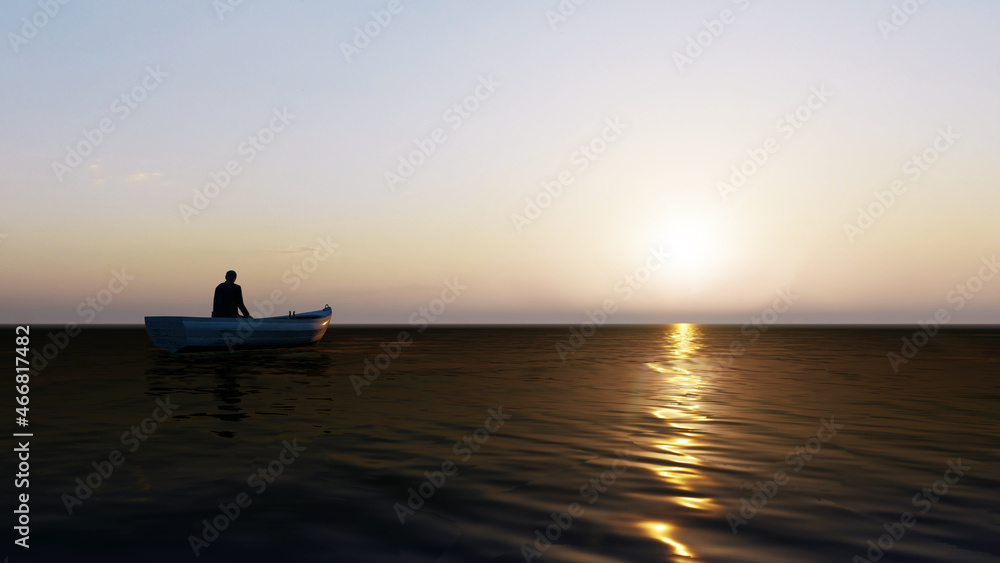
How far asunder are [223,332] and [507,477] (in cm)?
2925

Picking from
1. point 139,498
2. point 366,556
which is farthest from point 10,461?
point 366,556

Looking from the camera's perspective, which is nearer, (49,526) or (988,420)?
(49,526)

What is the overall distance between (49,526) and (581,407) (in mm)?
12600

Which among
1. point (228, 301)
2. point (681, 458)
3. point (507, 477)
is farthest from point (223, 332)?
point (681, 458)

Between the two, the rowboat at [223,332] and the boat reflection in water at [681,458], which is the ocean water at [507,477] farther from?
the rowboat at [223,332]

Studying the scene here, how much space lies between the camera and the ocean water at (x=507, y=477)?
640cm

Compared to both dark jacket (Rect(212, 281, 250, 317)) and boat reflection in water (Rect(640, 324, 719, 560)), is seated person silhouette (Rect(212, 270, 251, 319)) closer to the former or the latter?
dark jacket (Rect(212, 281, 250, 317))

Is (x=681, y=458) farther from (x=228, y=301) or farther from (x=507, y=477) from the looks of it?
(x=228, y=301)

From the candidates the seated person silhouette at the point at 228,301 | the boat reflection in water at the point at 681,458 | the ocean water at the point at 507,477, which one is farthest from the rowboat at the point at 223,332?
the boat reflection in water at the point at 681,458

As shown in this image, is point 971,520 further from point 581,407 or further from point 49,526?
point 581,407

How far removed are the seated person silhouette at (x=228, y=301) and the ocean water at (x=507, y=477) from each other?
13741 mm

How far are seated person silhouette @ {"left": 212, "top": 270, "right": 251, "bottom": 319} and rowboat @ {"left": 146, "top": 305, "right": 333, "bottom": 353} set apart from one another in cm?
46

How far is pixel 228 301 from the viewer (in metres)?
34.2

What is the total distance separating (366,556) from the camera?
604 centimetres
